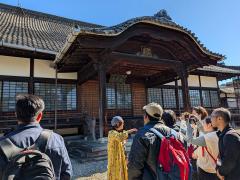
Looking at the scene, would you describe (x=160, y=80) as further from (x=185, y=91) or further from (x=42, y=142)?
(x=42, y=142)

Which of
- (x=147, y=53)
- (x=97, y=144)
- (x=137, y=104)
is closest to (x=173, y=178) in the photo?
(x=97, y=144)

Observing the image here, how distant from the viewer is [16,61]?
7.97 m

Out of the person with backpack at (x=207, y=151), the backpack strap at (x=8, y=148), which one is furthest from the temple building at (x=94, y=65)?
the backpack strap at (x=8, y=148)

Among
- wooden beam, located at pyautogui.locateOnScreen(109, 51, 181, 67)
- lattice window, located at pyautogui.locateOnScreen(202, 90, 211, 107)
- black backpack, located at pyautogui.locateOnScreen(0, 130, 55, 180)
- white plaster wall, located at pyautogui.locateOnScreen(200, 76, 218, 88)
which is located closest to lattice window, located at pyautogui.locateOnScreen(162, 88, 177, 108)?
lattice window, located at pyautogui.locateOnScreen(202, 90, 211, 107)

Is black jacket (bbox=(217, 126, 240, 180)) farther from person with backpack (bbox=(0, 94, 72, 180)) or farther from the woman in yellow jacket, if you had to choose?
person with backpack (bbox=(0, 94, 72, 180))

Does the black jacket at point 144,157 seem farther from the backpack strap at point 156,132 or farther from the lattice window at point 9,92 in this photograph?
the lattice window at point 9,92

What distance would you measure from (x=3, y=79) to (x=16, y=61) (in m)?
0.79

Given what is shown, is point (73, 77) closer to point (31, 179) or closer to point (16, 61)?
point (16, 61)

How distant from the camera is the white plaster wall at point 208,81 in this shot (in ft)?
44.0

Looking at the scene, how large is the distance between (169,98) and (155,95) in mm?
929

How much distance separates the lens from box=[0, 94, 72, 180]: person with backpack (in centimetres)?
151

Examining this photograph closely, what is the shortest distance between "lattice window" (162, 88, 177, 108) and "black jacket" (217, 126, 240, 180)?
Answer: 9.40m

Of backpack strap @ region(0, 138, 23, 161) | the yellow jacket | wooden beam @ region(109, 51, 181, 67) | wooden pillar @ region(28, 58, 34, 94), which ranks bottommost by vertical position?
the yellow jacket

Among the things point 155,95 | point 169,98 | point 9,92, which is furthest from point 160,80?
point 9,92
